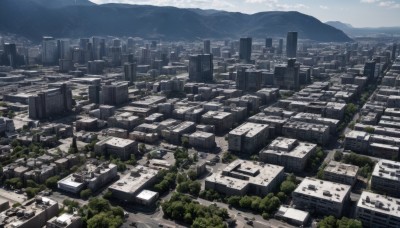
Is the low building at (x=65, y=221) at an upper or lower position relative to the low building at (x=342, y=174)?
lower

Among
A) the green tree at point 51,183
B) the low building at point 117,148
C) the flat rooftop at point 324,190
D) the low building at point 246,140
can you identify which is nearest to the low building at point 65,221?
the green tree at point 51,183

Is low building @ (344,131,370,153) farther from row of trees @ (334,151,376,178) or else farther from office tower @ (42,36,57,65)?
office tower @ (42,36,57,65)

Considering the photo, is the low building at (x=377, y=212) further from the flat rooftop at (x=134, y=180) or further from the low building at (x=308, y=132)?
the flat rooftop at (x=134, y=180)

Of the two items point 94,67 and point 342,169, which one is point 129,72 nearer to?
point 94,67

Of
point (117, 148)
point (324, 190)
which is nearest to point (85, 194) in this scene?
point (117, 148)

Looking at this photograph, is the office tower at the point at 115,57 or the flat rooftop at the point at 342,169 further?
the office tower at the point at 115,57

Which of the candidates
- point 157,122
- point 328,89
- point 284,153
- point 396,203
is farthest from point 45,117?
point 328,89

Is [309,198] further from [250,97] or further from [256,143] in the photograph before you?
[250,97]
